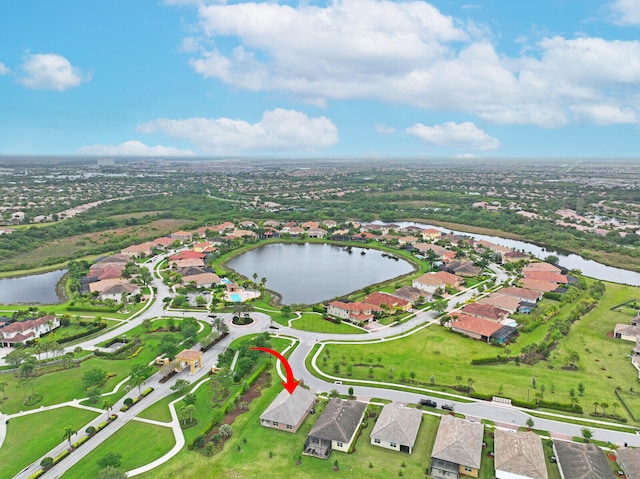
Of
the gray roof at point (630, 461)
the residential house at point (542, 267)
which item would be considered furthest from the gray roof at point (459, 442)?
the residential house at point (542, 267)

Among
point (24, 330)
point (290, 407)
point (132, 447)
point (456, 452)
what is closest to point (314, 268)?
point (24, 330)

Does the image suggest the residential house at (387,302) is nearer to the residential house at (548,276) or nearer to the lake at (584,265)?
the residential house at (548,276)

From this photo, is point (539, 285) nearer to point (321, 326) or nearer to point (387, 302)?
point (387, 302)

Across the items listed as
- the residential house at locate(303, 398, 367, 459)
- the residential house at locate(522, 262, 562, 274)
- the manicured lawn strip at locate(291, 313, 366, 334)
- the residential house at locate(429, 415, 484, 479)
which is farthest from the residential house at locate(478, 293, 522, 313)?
the residential house at locate(303, 398, 367, 459)

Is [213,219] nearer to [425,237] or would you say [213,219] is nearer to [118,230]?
[118,230]

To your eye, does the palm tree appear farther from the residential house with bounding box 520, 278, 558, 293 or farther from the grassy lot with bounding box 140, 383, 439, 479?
the residential house with bounding box 520, 278, 558, 293
